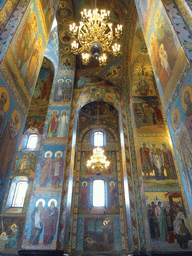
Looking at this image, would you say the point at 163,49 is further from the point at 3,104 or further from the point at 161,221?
the point at 161,221

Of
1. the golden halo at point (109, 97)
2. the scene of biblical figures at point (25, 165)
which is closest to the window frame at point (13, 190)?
the scene of biblical figures at point (25, 165)

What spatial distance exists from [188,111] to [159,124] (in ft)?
17.7

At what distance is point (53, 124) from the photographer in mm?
9227

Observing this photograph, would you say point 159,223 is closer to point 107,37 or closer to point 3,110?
point 3,110

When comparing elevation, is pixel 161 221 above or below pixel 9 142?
below

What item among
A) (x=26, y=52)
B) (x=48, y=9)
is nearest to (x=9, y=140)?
(x=26, y=52)

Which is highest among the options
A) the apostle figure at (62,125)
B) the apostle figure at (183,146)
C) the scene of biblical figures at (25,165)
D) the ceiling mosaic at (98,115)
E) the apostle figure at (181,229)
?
the ceiling mosaic at (98,115)

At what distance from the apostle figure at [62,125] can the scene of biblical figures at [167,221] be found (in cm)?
444

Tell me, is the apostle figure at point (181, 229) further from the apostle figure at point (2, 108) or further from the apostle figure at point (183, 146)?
the apostle figure at point (2, 108)

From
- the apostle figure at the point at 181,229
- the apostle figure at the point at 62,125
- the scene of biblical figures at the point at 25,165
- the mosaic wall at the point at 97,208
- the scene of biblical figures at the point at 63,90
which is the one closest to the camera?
the apostle figure at the point at 181,229

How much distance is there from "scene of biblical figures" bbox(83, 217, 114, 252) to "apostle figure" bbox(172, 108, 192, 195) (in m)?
8.30

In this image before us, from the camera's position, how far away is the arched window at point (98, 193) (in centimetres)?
1141

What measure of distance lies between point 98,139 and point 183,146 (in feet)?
33.8

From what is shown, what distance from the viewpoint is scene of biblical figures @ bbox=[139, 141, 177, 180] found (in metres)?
7.61
